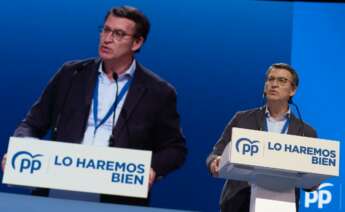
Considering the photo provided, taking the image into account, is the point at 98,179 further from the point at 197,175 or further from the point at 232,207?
the point at 197,175

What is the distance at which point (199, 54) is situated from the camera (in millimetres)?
3711

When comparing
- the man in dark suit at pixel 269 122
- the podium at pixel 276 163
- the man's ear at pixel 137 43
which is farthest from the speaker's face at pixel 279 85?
the podium at pixel 276 163

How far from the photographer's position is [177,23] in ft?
12.3

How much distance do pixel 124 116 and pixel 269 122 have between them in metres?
0.76

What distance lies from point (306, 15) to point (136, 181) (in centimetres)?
234

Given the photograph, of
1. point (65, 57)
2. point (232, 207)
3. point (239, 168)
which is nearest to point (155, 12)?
point (65, 57)

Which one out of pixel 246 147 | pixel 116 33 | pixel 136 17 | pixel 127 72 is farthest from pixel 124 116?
pixel 246 147

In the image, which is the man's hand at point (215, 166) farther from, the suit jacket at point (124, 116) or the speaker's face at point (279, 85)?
the speaker's face at point (279, 85)

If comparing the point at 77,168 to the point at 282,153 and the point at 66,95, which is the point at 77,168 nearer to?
the point at 282,153

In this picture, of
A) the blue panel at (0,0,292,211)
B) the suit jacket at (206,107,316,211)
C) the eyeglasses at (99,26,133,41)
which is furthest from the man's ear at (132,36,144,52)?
the suit jacket at (206,107,316,211)

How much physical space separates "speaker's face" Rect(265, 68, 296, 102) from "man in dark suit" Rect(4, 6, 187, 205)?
1.84 ft

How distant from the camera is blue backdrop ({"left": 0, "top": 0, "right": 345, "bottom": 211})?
3604mm

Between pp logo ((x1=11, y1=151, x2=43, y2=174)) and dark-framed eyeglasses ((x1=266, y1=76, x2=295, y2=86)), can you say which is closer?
pp logo ((x1=11, y1=151, x2=43, y2=174))

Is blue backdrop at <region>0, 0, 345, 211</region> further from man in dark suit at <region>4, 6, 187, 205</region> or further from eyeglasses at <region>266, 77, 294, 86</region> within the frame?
eyeglasses at <region>266, 77, 294, 86</region>
